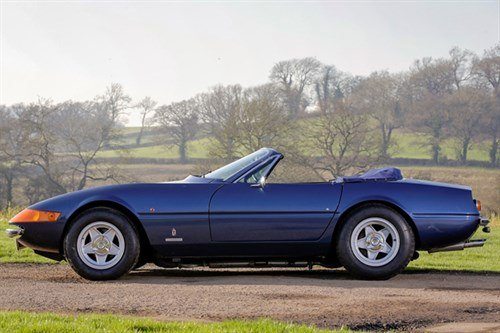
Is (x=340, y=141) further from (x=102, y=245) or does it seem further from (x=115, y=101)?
(x=102, y=245)

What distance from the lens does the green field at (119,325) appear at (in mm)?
4984

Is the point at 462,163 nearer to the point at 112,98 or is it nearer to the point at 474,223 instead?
the point at 112,98

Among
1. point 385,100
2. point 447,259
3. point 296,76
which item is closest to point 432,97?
point 385,100

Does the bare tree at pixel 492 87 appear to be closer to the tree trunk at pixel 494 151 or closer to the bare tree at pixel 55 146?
the tree trunk at pixel 494 151

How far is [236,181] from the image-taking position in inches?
319

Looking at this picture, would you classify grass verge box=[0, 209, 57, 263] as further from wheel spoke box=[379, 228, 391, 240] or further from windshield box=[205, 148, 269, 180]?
wheel spoke box=[379, 228, 391, 240]

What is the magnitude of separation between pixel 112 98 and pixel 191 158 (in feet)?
28.9

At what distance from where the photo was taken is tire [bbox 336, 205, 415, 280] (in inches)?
Answer: 311

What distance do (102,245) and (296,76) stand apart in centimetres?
7100

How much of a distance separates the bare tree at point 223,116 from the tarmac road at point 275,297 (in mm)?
37325

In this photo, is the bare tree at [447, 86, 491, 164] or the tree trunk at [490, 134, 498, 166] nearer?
the tree trunk at [490, 134, 498, 166]

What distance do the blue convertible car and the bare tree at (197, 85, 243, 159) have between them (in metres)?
37.3

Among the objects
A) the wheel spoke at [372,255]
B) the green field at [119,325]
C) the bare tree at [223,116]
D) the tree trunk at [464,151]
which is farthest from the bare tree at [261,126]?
the green field at [119,325]

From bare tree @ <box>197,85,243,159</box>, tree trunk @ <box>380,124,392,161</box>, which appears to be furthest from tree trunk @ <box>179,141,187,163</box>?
tree trunk @ <box>380,124,392,161</box>
